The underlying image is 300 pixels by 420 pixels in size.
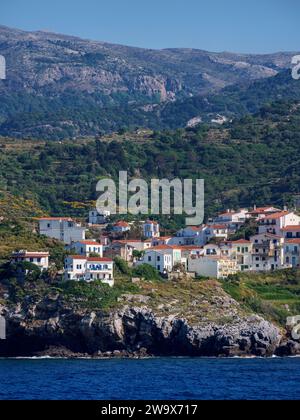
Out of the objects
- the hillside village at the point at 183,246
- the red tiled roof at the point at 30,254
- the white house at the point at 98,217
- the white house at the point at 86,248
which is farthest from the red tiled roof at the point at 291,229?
the red tiled roof at the point at 30,254

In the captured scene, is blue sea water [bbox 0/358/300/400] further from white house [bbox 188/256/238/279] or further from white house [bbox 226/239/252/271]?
white house [bbox 226/239/252/271]

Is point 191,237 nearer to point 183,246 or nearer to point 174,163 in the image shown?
point 183,246

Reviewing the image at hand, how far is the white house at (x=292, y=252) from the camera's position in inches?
3452

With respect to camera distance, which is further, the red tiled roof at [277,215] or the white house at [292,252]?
the red tiled roof at [277,215]

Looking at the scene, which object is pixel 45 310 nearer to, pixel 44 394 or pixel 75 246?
pixel 75 246

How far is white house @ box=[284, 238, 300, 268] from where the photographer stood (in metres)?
87.7

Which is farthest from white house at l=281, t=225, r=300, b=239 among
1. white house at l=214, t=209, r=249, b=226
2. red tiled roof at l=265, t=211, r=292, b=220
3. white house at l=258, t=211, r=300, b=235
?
white house at l=214, t=209, r=249, b=226

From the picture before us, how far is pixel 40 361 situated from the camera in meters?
69.3

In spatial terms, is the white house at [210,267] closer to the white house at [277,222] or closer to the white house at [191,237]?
the white house at [277,222]

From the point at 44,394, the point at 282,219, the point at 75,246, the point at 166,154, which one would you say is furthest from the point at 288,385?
the point at 166,154

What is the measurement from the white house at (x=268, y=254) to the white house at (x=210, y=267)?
4.66 metres

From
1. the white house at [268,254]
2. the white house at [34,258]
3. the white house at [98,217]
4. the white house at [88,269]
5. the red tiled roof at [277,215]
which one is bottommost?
the white house at [88,269]

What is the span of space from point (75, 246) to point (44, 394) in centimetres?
2795

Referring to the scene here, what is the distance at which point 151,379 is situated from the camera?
5997 centimetres
